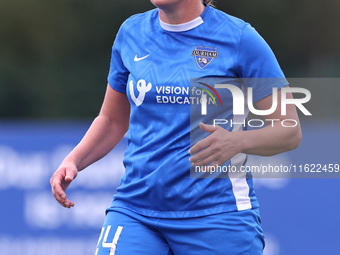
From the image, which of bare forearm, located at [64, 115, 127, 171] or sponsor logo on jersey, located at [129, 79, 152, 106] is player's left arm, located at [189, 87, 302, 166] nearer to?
sponsor logo on jersey, located at [129, 79, 152, 106]

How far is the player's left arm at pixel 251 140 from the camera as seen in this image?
276 cm

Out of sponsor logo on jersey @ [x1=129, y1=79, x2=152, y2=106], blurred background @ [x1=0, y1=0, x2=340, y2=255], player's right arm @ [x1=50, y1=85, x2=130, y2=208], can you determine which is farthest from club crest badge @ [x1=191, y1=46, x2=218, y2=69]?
blurred background @ [x1=0, y1=0, x2=340, y2=255]

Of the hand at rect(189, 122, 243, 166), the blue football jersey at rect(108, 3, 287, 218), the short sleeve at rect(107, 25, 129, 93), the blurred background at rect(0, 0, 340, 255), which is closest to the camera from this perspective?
the hand at rect(189, 122, 243, 166)

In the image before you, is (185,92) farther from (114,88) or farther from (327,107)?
(327,107)

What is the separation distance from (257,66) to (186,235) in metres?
0.71

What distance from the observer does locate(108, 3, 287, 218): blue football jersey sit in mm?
2857

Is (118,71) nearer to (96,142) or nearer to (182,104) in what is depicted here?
(96,142)

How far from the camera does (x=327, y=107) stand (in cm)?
815

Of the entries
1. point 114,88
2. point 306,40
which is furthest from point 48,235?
point 306,40

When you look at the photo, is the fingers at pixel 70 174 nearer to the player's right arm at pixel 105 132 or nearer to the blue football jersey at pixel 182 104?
the player's right arm at pixel 105 132

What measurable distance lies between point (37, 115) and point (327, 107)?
3.37m

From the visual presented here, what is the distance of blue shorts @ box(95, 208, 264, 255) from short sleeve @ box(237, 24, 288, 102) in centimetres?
50

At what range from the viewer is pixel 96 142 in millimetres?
3268

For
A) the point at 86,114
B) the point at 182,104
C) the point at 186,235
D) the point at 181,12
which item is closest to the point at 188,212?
the point at 186,235
